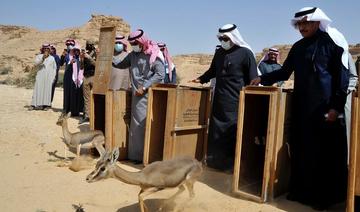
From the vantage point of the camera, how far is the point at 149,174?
4.53m

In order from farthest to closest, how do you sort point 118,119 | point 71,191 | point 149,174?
point 118,119 → point 71,191 → point 149,174

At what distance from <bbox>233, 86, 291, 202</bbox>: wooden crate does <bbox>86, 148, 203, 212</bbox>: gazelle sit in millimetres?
931

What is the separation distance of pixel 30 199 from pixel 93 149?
105 inches

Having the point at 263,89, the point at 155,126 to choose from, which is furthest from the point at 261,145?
the point at 155,126

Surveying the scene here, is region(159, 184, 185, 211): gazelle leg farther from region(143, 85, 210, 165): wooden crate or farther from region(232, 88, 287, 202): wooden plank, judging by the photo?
region(143, 85, 210, 165): wooden crate

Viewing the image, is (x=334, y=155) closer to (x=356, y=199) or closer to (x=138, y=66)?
(x=356, y=199)

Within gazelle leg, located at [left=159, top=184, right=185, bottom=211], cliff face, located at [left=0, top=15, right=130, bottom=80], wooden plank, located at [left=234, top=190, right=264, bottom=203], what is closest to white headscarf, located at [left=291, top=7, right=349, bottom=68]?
wooden plank, located at [left=234, top=190, right=264, bottom=203]

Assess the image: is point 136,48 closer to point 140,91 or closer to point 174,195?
point 140,91

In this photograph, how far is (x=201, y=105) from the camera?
22.8ft

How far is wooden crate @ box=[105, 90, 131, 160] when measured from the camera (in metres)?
7.20

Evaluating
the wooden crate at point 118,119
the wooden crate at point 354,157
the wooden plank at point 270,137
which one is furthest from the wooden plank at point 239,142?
the wooden crate at point 118,119

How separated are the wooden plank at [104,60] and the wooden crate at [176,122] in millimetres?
1107

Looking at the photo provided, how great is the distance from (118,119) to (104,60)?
1.11 meters

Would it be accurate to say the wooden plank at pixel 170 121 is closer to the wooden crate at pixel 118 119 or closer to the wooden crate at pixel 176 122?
the wooden crate at pixel 176 122
